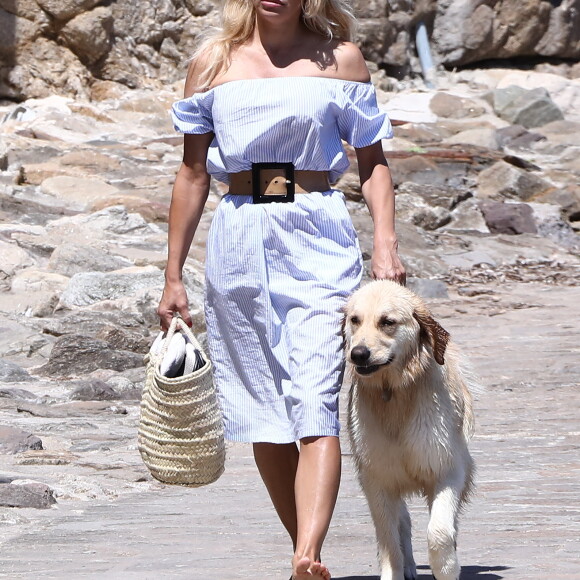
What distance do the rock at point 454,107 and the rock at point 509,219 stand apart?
807 cm

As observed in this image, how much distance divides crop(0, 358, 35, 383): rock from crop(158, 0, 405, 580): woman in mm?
5328

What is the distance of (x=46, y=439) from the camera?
7066mm

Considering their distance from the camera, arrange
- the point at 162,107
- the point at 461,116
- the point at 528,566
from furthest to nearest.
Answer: the point at 461,116 < the point at 162,107 < the point at 528,566

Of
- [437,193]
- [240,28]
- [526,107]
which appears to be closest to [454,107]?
[526,107]

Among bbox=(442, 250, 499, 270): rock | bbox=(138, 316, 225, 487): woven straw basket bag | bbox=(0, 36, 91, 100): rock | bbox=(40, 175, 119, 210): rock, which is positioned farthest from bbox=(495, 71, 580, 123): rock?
bbox=(138, 316, 225, 487): woven straw basket bag

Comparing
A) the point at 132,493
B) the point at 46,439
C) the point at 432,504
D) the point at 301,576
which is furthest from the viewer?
the point at 46,439

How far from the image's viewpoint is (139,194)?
56.7ft

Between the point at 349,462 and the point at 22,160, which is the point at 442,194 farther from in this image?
the point at 349,462

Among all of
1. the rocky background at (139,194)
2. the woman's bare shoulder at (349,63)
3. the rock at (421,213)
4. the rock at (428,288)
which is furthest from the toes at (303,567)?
the rock at (421,213)

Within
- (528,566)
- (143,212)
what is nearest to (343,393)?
(528,566)

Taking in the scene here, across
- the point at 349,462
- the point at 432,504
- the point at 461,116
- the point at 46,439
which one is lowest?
the point at 461,116

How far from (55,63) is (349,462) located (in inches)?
791

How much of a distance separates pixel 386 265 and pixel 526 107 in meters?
23.4

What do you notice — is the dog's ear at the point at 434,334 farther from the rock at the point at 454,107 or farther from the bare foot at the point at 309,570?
the rock at the point at 454,107
